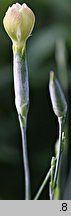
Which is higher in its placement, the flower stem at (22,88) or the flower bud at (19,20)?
the flower bud at (19,20)

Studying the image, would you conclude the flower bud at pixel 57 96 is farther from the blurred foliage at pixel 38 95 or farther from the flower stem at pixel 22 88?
the blurred foliage at pixel 38 95

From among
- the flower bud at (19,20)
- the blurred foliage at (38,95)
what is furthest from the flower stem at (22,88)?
the blurred foliage at (38,95)

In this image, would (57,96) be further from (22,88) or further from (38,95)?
(38,95)

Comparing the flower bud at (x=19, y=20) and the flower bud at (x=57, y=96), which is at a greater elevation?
the flower bud at (x=19, y=20)

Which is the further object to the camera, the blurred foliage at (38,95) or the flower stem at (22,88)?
the blurred foliage at (38,95)

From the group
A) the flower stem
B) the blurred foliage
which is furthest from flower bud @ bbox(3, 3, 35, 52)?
the blurred foliage

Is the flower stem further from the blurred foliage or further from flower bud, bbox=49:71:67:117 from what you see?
the blurred foliage

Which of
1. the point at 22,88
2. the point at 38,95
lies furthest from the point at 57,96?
the point at 38,95
